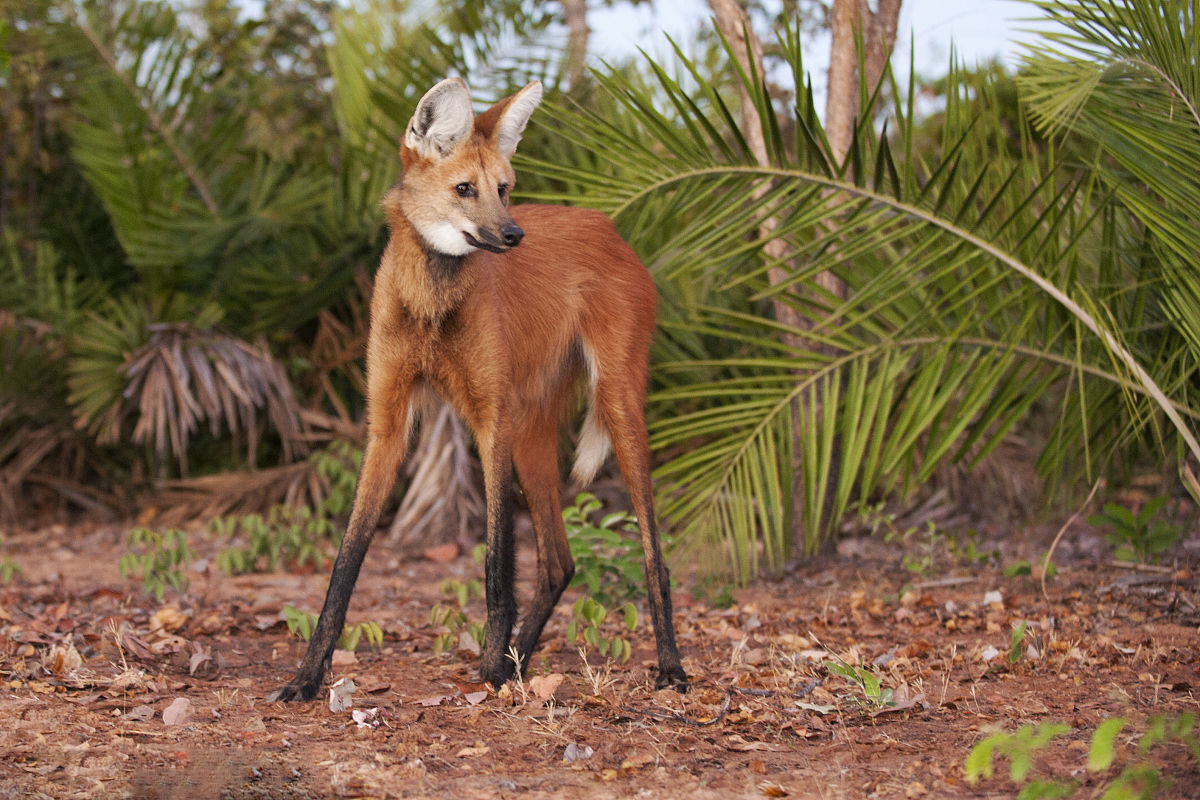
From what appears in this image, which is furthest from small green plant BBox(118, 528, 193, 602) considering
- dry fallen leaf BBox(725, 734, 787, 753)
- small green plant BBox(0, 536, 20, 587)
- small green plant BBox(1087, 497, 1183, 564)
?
small green plant BBox(1087, 497, 1183, 564)

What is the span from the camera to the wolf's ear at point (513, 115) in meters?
3.00

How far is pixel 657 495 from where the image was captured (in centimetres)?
414

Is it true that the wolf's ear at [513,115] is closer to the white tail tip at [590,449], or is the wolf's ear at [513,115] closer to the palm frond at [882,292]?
the palm frond at [882,292]

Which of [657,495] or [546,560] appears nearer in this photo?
[546,560]

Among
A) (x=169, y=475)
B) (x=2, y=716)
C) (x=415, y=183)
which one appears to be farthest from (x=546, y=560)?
(x=169, y=475)

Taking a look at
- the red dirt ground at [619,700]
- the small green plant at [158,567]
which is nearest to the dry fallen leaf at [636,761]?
the red dirt ground at [619,700]

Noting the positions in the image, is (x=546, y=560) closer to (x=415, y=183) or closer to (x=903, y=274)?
(x=415, y=183)

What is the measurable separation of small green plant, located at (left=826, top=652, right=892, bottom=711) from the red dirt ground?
0.02 metres

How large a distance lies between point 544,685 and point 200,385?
3.42 meters

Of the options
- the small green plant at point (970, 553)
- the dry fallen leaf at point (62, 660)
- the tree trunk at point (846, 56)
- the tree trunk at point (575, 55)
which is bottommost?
the small green plant at point (970, 553)

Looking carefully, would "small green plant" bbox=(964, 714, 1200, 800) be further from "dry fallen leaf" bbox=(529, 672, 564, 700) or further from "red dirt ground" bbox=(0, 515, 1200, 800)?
"dry fallen leaf" bbox=(529, 672, 564, 700)

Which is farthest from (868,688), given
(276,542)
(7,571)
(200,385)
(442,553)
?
(200,385)

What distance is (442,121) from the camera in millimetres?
2881

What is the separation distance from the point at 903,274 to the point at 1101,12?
116 centimetres
